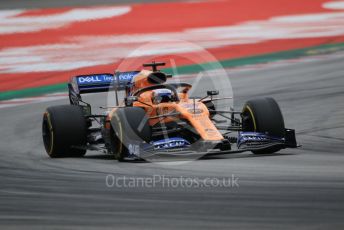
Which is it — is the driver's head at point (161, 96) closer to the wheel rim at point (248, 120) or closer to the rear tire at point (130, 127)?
the rear tire at point (130, 127)

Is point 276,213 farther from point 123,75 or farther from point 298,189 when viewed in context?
point 123,75

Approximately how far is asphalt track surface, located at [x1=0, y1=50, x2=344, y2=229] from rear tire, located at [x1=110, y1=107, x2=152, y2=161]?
1.02 ft

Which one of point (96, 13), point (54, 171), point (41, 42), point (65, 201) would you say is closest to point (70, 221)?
point (65, 201)

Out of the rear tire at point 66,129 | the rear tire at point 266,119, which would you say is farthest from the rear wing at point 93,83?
the rear tire at point 266,119

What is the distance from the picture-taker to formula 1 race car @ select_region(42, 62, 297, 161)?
484 inches

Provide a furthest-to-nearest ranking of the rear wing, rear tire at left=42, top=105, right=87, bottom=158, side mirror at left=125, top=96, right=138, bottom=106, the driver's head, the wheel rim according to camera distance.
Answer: the rear wing, rear tire at left=42, top=105, right=87, bottom=158, side mirror at left=125, top=96, right=138, bottom=106, the driver's head, the wheel rim

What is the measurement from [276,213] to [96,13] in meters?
20.8

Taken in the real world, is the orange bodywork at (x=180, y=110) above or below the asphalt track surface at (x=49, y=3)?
below

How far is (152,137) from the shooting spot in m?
13.1

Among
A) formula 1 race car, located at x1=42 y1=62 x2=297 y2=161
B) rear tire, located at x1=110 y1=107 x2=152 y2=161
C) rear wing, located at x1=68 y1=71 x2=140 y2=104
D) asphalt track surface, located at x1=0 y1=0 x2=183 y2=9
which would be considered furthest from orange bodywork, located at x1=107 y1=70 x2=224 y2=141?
asphalt track surface, located at x1=0 y1=0 x2=183 y2=9

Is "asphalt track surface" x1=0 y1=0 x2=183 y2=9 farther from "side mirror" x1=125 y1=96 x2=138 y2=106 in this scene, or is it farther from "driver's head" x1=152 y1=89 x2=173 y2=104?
"driver's head" x1=152 y1=89 x2=173 y2=104

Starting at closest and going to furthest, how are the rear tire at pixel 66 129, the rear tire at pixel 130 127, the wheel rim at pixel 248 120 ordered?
the rear tire at pixel 130 127 < the wheel rim at pixel 248 120 < the rear tire at pixel 66 129

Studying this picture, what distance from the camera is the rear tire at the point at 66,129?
13.8 meters

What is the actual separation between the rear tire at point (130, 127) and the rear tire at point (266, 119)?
1.46 m
